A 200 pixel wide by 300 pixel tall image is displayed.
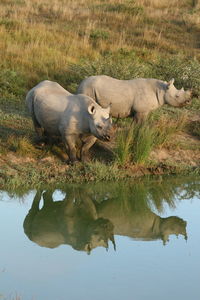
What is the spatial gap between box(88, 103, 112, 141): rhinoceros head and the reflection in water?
0.76 m

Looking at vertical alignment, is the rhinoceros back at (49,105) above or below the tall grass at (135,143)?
above

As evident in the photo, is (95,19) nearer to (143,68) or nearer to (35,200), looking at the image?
(143,68)

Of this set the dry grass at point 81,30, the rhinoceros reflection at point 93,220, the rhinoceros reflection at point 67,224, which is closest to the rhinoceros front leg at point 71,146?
the rhinoceros reflection at point 93,220

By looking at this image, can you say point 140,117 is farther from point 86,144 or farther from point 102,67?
point 102,67

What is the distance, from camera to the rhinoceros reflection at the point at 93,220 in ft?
24.6

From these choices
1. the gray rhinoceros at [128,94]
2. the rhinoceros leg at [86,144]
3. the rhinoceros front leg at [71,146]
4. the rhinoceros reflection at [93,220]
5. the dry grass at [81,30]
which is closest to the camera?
the rhinoceros reflection at [93,220]

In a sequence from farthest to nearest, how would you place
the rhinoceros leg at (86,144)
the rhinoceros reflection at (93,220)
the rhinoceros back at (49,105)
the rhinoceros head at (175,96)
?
the rhinoceros head at (175,96)
the rhinoceros leg at (86,144)
the rhinoceros back at (49,105)
the rhinoceros reflection at (93,220)

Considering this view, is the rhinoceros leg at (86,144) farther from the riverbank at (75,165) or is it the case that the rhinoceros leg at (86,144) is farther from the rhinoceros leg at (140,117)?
the rhinoceros leg at (140,117)

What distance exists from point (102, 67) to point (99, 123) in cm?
465

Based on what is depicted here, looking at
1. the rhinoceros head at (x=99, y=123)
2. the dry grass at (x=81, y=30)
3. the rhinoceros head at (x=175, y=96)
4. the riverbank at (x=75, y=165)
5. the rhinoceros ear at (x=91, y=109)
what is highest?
the rhinoceros ear at (x=91, y=109)

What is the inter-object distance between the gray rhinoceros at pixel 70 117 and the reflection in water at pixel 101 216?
2.58ft

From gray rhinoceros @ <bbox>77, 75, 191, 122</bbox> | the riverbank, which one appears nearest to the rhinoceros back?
the riverbank

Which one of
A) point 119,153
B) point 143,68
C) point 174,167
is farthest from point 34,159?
point 143,68

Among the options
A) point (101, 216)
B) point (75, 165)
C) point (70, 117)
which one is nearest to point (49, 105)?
point (70, 117)
